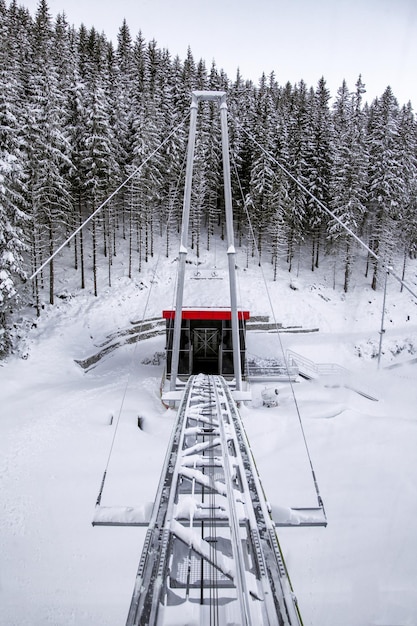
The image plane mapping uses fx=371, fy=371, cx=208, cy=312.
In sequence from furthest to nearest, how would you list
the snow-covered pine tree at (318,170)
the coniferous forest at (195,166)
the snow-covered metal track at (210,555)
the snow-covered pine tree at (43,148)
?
the snow-covered pine tree at (318,170)
the coniferous forest at (195,166)
the snow-covered pine tree at (43,148)
the snow-covered metal track at (210,555)

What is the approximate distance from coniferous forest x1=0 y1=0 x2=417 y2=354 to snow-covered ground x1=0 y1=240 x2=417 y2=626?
9203mm

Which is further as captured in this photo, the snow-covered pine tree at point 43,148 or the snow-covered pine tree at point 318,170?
the snow-covered pine tree at point 318,170

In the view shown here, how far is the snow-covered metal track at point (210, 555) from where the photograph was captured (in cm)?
360

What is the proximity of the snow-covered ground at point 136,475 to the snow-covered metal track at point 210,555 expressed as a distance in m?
2.43

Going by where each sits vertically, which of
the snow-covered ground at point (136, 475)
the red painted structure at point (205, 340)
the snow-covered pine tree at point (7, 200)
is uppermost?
the snow-covered pine tree at point (7, 200)

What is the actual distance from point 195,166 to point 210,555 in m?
40.3

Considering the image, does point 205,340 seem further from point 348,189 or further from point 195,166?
point 195,166

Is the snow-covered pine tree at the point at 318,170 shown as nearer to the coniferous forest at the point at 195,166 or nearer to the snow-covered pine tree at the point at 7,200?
the coniferous forest at the point at 195,166

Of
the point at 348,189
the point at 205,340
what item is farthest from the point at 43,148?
the point at 348,189

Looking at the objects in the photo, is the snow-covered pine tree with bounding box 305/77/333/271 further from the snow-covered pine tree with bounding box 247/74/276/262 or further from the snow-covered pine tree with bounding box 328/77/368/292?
the snow-covered pine tree with bounding box 247/74/276/262

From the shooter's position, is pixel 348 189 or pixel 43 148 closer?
pixel 43 148

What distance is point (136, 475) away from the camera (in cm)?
1143

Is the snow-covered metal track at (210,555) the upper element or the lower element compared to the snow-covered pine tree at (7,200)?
lower

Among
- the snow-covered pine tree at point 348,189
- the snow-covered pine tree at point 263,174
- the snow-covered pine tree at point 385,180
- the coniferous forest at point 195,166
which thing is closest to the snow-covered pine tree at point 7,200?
the coniferous forest at point 195,166
